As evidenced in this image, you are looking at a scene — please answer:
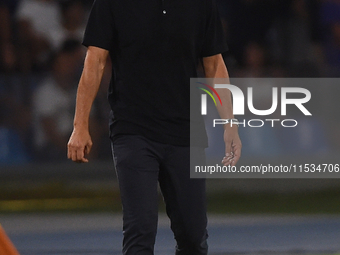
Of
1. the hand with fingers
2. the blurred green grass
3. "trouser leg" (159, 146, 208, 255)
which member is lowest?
the blurred green grass

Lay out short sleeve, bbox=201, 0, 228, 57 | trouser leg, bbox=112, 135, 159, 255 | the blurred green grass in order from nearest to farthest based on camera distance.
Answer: trouser leg, bbox=112, 135, 159, 255 → short sleeve, bbox=201, 0, 228, 57 → the blurred green grass

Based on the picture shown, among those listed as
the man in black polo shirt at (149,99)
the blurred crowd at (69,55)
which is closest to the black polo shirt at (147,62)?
the man in black polo shirt at (149,99)

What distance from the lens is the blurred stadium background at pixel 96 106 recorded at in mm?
7891

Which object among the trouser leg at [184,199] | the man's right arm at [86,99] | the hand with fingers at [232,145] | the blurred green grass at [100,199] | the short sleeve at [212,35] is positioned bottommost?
the blurred green grass at [100,199]

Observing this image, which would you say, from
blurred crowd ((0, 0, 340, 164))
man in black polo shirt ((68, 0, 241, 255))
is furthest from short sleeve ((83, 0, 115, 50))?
blurred crowd ((0, 0, 340, 164))

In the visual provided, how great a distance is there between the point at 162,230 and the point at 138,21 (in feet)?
10.9

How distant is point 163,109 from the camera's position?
3402 mm

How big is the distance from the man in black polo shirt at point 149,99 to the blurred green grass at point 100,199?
3.99 meters

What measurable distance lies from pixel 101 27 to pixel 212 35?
616 mm

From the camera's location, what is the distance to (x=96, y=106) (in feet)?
26.6

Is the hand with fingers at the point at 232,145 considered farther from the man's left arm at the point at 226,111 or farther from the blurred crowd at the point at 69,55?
the blurred crowd at the point at 69,55

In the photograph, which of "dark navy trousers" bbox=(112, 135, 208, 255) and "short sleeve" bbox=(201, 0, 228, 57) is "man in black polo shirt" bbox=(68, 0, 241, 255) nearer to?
"dark navy trousers" bbox=(112, 135, 208, 255)

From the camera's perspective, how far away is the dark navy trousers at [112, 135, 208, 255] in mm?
3219

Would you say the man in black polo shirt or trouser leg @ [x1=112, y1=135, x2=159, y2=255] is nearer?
trouser leg @ [x1=112, y1=135, x2=159, y2=255]
